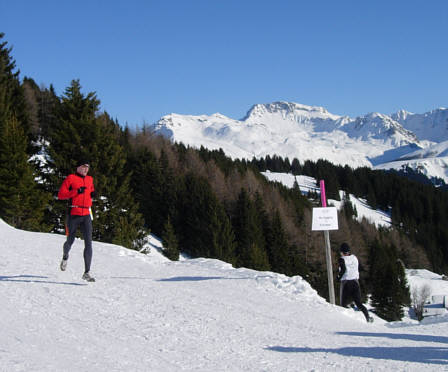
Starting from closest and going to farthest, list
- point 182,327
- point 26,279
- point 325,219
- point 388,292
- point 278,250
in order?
point 182,327 < point 26,279 < point 325,219 < point 278,250 < point 388,292

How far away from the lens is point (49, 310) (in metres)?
6.65

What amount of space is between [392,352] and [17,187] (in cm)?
2524

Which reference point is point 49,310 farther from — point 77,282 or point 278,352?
point 278,352

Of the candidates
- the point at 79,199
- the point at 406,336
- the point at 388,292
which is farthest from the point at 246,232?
the point at 406,336

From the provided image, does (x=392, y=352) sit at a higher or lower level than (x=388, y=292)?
higher

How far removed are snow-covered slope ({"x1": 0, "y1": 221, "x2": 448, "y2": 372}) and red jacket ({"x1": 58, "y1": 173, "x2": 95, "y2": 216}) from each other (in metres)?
1.55

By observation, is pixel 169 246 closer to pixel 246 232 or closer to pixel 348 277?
pixel 246 232

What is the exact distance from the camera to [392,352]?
551 cm

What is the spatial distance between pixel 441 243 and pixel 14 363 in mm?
135057

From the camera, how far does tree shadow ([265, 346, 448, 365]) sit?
5174 millimetres

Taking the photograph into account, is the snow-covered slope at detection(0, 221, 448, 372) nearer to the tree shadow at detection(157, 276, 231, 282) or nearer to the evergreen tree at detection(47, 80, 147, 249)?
the tree shadow at detection(157, 276, 231, 282)

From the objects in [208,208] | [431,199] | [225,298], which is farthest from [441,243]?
[225,298]

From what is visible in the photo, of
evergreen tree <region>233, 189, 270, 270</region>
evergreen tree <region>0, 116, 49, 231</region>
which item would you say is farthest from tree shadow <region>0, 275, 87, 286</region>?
evergreen tree <region>233, 189, 270, 270</region>

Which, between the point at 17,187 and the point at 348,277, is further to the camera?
the point at 17,187
